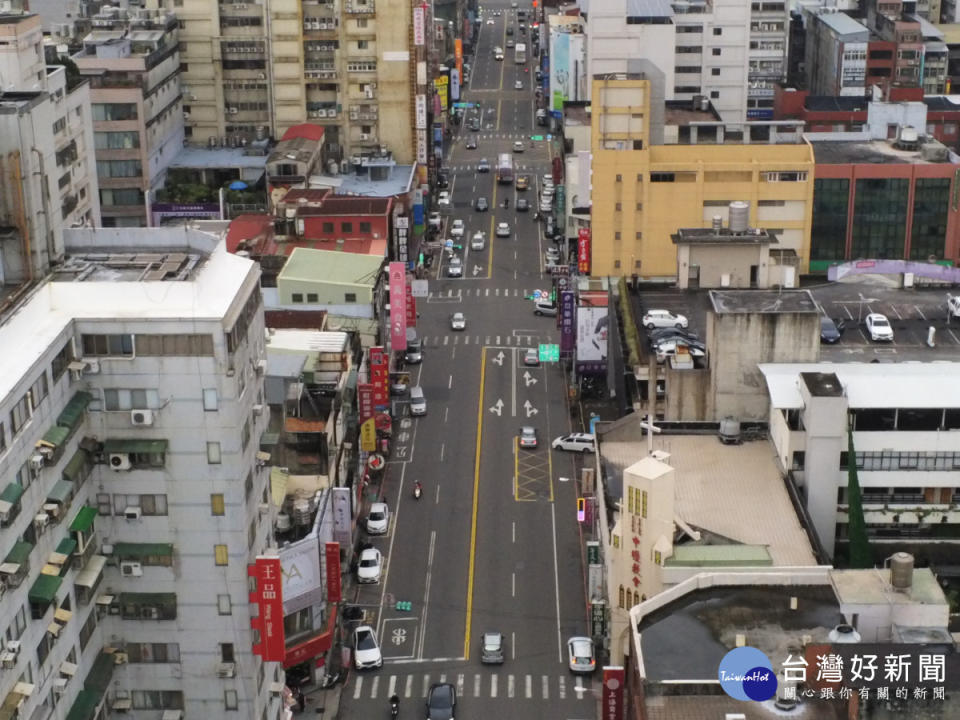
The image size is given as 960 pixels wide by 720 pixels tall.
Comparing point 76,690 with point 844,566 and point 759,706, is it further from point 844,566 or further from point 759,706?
point 844,566

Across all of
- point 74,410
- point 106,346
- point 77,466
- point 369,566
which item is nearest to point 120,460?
point 77,466

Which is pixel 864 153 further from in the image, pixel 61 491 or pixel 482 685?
pixel 61 491

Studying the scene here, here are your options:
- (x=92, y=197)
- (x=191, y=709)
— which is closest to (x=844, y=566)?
(x=191, y=709)

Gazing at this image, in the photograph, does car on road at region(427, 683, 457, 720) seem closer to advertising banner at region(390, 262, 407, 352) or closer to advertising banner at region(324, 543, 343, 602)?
advertising banner at region(324, 543, 343, 602)

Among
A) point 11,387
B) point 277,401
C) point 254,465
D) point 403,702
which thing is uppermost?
point 11,387

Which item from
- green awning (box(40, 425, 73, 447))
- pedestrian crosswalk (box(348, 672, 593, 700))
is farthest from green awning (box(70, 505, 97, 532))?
pedestrian crosswalk (box(348, 672, 593, 700))
